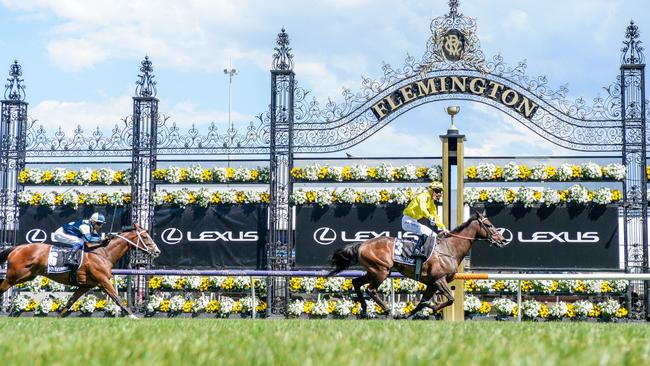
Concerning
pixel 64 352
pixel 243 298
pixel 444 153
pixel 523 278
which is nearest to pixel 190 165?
pixel 243 298

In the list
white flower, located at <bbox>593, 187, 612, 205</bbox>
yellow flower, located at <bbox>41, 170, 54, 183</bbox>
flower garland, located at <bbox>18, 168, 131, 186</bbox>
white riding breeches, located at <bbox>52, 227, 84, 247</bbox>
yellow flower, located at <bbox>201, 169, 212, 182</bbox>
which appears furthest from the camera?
yellow flower, located at <bbox>41, 170, 54, 183</bbox>

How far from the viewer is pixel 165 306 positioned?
18.1 m

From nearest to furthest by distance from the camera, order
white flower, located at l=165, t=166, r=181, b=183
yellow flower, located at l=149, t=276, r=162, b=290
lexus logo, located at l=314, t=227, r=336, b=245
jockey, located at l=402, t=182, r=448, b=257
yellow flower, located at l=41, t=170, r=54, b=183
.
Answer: jockey, located at l=402, t=182, r=448, b=257 < lexus logo, located at l=314, t=227, r=336, b=245 < yellow flower, located at l=149, t=276, r=162, b=290 < white flower, located at l=165, t=166, r=181, b=183 < yellow flower, located at l=41, t=170, r=54, b=183

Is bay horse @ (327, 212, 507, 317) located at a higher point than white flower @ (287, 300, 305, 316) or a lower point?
higher

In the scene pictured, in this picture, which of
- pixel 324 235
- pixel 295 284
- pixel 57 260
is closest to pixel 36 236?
pixel 57 260

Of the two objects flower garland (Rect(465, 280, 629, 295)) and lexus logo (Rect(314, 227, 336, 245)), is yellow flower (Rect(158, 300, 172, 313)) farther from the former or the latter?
flower garland (Rect(465, 280, 629, 295))

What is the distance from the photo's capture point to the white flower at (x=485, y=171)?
17.5 meters

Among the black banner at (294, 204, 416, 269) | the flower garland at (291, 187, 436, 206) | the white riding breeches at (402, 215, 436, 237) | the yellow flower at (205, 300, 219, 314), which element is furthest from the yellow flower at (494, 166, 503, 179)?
the yellow flower at (205, 300, 219, 314)

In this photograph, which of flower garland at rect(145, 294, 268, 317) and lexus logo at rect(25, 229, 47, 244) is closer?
flower garland at rect(145, 294, 268, 317)

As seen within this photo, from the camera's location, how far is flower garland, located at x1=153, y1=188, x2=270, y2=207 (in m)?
18.2

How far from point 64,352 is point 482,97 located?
591 inches

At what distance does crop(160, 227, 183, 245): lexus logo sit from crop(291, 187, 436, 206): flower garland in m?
2.72

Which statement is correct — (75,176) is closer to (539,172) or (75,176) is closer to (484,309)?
(484,309)

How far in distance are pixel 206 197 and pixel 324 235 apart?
9.09 ft
